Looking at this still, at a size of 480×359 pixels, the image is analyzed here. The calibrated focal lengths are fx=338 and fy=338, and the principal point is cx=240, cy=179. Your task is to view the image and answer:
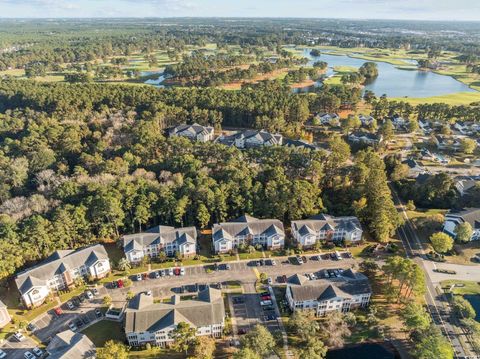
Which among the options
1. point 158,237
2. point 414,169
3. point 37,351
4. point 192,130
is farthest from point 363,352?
point 192,130

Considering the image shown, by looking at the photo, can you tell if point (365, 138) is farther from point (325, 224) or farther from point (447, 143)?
point (325, 224)

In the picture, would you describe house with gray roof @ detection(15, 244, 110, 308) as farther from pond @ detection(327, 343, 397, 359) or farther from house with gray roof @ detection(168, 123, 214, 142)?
house with gray roof @ detection(168, 123, 214, 142)

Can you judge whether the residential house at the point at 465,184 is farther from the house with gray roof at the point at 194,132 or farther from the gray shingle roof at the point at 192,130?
the gray shingle roof at the point at 192,130

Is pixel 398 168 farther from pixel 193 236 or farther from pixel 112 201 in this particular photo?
pixel 112 201

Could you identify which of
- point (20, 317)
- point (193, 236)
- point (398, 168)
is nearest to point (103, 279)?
point (20, 317)

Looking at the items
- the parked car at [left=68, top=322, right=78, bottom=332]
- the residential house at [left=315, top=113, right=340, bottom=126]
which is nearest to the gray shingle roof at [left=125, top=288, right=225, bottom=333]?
the parked car at [left=68, top=322, right=78, bottom=332]

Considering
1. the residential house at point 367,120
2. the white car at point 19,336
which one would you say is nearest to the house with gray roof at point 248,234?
the white car at point 19,336

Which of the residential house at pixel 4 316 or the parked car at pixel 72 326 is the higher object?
the residential house at pixel 4 316
